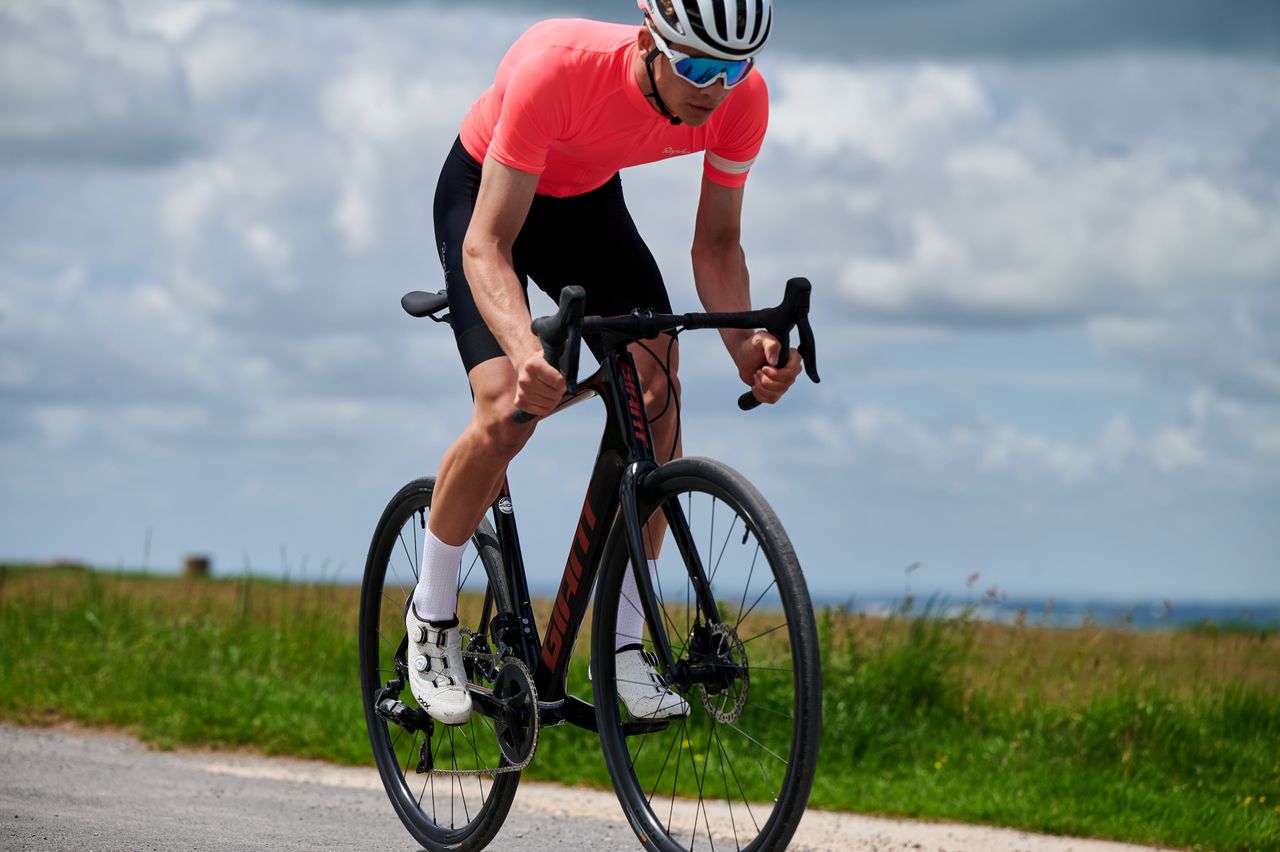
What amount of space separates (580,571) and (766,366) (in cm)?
80

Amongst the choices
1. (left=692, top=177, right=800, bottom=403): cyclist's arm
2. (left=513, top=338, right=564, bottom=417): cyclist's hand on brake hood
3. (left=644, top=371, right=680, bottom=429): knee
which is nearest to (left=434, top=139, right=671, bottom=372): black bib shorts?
(left=692, top=177, right=800, bottom=403): cyclist's arm

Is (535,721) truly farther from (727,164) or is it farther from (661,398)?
(727,164)

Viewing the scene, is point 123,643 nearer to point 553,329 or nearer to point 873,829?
point 873,829

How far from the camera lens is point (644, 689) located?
397 cm

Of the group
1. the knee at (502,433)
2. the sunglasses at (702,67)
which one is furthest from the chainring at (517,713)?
the sunglasses at (702,67)

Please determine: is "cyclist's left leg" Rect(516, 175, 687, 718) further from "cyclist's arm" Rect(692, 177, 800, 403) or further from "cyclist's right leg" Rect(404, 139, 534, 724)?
"cyclist's right leg" Rect(404, 139, 534, 724)

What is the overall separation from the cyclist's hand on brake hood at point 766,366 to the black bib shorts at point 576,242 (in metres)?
0.38

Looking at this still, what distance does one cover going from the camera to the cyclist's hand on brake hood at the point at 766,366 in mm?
4027

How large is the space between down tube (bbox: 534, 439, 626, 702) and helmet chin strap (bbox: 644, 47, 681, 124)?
92 centimetres

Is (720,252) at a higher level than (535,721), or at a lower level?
higher

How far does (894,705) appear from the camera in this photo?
25.5ft

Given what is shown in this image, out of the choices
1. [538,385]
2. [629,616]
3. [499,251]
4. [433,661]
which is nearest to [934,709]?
[433,661]

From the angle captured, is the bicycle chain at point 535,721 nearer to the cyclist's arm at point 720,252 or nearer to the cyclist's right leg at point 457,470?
the cyclist's right leg at point 457,470

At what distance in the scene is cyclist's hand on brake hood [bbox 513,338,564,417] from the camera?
361 cm
